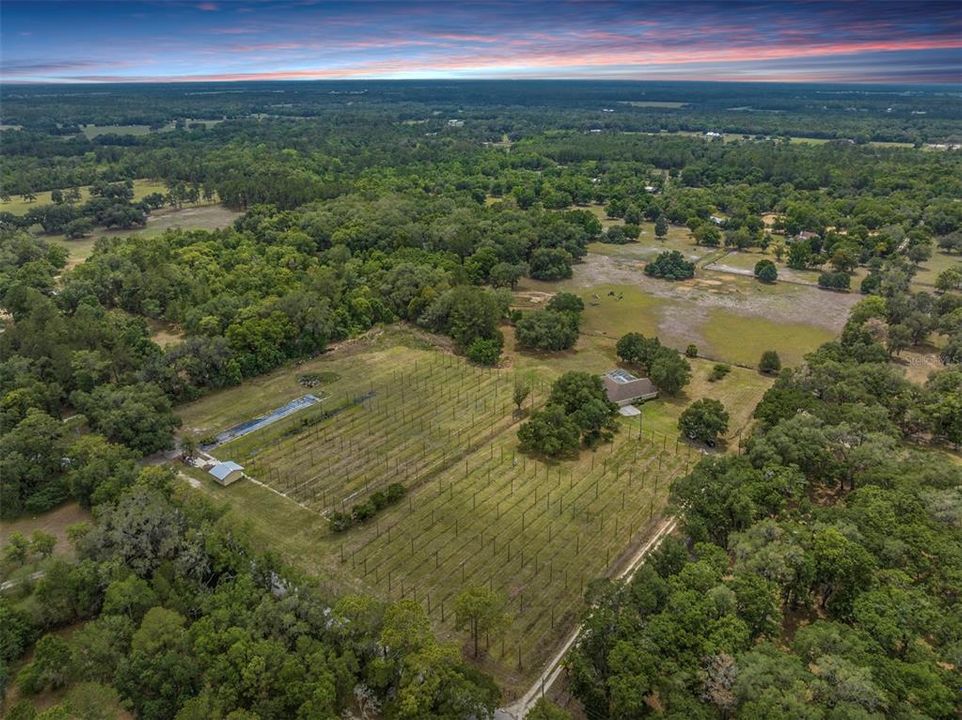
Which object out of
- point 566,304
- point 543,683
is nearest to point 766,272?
point 566,304

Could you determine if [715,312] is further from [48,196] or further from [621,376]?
[48,196]

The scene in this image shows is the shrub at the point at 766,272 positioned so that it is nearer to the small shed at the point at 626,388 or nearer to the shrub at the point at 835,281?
the shrub at the point at 835,281

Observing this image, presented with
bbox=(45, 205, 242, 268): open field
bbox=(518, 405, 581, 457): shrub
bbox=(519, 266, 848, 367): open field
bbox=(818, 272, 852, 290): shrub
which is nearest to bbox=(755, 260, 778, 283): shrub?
bbox=(519, 266, 848, 367): open field

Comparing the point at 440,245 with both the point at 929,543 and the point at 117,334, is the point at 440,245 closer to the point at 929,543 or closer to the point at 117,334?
the point at 117,334

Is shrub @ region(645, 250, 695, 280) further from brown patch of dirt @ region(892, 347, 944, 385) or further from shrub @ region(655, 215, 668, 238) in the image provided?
brown patch of dirt @ region(892, 347, 944, 385)

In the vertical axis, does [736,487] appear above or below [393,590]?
above

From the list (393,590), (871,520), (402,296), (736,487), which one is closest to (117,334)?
(402,296)
